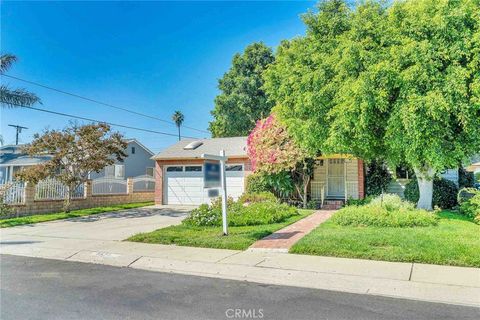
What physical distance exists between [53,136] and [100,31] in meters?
5.66

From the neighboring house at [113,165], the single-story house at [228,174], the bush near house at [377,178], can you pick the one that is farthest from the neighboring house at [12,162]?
the bush near house at [377,178]

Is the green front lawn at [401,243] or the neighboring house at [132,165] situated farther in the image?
the neighboring house at [132,165]

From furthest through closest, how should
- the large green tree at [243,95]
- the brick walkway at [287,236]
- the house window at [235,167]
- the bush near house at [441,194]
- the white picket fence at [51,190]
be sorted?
the large green tree at [243,95] < the house window at [235,167] < the white picket fence at [51,190] < the bush near house at [441,194] < the brick walkway at [287,236]

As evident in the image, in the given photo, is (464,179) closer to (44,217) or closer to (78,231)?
(78,231)

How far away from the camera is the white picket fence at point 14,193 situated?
1610 cm

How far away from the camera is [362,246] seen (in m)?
7.97

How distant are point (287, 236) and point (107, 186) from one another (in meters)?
16.6

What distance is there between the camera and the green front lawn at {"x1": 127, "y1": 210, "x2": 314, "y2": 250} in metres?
8.89

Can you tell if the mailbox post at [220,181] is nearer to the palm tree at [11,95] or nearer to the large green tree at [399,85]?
the large green tree at [399,85]

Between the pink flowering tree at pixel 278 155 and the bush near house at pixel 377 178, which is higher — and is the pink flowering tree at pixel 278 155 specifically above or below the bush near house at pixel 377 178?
above

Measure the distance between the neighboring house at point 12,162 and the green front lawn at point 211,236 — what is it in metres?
19.6

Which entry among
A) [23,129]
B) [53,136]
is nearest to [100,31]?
[53,136]

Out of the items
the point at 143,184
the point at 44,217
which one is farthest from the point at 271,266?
the point at 143,184

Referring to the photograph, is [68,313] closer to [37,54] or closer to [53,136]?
[53,136]
